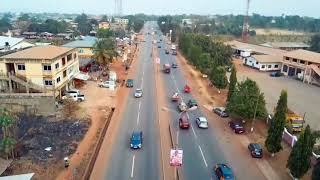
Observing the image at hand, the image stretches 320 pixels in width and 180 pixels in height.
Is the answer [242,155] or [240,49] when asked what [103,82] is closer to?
[242,155]

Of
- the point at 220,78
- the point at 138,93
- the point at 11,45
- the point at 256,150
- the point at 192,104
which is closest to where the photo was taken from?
the point at 256,150

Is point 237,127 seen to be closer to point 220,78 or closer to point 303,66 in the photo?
point 220,78

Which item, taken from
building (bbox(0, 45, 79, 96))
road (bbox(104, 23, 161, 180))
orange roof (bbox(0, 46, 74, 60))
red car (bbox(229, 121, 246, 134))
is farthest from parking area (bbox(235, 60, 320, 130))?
orange roof (bbox(0, 46, 74, 60))

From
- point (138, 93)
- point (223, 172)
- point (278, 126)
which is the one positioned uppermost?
point (278, 126)

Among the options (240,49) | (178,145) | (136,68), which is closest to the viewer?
(178,145)

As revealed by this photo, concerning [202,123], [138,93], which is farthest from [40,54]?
[202,123]

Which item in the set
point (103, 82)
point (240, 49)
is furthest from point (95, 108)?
point (240, 49)
